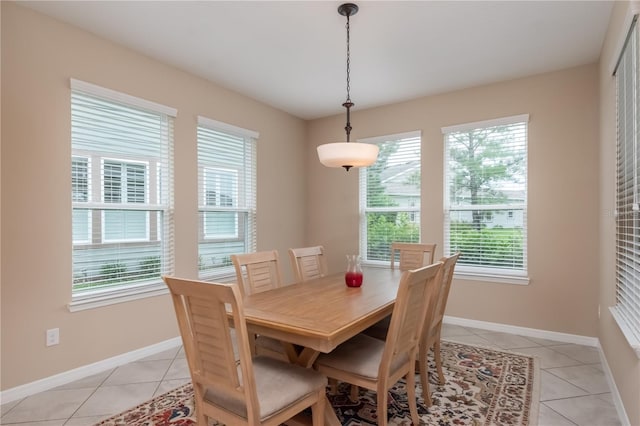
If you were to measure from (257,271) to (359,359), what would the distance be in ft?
3.69

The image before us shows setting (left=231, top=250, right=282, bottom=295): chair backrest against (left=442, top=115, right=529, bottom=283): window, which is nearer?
(left=231, top=250, right=282, bottom=295): chair backrest

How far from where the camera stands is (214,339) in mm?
1528

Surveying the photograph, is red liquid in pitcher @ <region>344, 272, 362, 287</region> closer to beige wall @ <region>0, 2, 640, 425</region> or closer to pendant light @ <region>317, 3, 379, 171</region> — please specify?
pendant light @ <region>317, 3, 379, 171</region>

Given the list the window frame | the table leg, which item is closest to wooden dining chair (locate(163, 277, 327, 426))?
the table leg

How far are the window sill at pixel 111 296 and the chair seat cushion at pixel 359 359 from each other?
79.8 inches

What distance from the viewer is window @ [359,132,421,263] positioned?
4.57 metres

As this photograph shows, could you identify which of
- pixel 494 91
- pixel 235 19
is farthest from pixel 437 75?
pixel 235 19

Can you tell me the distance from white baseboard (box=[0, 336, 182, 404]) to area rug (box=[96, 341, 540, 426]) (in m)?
0.81

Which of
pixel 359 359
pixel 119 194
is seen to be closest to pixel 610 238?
pixel 359 359

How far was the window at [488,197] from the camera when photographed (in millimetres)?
3902

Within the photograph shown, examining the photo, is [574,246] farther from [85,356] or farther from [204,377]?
[85,356]

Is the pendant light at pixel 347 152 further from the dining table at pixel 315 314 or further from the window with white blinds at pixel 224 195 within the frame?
the window with white blinds at pixel 224 195

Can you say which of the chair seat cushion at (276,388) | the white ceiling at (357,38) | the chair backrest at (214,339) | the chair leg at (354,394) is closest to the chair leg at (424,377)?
the chair leg at (354,394)

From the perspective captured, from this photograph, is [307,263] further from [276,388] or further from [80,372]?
[80,372]
